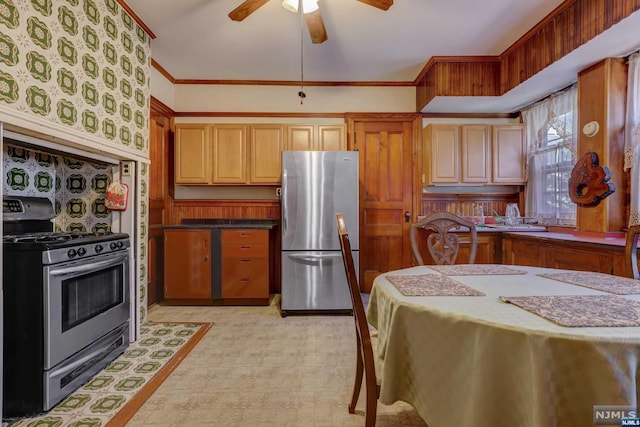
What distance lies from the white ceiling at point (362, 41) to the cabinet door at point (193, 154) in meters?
0.71

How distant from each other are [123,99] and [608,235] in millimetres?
4059

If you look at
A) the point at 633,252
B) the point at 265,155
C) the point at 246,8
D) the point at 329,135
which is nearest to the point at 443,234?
the point at 633,252

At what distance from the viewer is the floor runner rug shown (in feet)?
5.38

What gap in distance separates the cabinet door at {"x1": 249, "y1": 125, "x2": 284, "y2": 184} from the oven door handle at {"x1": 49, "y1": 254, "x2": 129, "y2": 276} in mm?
1805

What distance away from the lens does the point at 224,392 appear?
6.20ft

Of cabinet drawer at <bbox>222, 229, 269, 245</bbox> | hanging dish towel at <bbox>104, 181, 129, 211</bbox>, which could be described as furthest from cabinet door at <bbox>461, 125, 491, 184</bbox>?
hanging dish towel at <bbox>104, 181, 129, 211</bbox>

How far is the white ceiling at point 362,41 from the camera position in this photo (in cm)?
254

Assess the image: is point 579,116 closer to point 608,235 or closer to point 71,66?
point 608,235

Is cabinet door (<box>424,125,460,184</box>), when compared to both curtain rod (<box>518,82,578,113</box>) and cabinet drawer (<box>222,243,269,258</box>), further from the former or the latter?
cabinet drawer (<box>222,243,269,258</box>)

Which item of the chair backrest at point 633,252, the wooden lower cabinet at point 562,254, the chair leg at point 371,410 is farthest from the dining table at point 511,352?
the wooden lower cabinet at point 562,254

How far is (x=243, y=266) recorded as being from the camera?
11.5ft

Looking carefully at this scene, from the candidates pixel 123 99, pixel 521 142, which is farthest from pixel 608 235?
pixel 123 99

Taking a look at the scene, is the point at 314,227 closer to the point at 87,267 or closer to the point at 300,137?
the point at 300,137

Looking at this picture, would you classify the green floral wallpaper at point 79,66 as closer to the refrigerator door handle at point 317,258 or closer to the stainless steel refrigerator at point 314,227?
the stainless steel refrigerator at point 314,227
